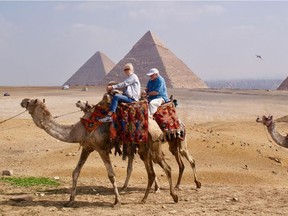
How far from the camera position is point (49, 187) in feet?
34.1

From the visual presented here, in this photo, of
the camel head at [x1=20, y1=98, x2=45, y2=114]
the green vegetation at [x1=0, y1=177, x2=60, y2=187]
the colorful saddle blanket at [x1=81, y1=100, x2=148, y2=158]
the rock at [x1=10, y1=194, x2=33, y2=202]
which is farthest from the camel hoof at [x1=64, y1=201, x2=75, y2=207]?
the green vegetation at [x1=0, y1=177, x2=60, y2=187]

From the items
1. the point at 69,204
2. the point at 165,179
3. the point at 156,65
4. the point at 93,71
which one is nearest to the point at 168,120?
the point at 165,179

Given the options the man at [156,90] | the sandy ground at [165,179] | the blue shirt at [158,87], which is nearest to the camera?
the sandy ground at [165,179]

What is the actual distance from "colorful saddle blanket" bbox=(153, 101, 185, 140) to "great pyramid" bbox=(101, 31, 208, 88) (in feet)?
365

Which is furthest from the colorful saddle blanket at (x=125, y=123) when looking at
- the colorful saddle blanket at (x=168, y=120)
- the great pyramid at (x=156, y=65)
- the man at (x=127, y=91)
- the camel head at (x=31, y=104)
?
the great pyramid at (x=156, y=65)

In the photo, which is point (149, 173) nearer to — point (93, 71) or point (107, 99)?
point (107, 99)

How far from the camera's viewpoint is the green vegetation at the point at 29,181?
10.6 m

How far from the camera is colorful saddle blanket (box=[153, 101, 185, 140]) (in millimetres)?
10102

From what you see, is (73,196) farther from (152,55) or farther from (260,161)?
(152,55)

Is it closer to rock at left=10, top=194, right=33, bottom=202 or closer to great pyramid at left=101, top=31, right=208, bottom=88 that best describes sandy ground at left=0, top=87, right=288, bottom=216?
rock at left=10, top=194, right=33, bottom=202

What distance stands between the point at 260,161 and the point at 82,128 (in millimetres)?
8097

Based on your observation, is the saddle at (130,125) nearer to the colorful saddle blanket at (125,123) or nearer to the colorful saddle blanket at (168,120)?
the colorful saddle blanket at (125,123)

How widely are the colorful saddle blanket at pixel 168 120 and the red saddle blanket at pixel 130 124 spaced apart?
1.16 meters

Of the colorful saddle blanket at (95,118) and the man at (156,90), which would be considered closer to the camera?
the colorful saddle blanket at (95,118)
